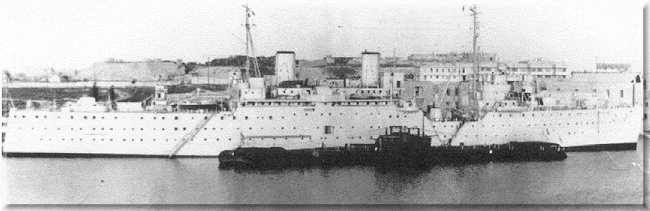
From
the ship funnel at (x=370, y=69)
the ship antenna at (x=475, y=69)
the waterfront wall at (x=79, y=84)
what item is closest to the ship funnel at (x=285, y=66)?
the ship funnel at (x=370, y=69)

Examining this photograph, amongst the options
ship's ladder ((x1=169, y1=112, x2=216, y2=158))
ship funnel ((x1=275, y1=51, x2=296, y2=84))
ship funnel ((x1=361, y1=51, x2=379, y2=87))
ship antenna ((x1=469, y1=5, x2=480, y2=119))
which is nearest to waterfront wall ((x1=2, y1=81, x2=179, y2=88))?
ship's ladder ((x1=169, y1=112, x2=216, y2=158))

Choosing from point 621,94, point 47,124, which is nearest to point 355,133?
point 47,124

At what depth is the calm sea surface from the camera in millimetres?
13250

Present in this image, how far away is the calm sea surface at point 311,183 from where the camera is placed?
13.2 meters

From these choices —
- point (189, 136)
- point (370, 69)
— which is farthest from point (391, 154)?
point (189, 136)

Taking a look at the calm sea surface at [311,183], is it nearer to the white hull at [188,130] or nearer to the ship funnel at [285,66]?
the white hull at [188,130]

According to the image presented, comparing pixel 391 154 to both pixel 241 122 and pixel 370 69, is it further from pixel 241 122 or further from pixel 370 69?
pixel 241 122

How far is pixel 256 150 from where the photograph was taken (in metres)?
16.3

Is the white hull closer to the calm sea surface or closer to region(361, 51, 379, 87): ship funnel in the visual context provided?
the calm sea surface

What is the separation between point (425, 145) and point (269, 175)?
14.6 feet

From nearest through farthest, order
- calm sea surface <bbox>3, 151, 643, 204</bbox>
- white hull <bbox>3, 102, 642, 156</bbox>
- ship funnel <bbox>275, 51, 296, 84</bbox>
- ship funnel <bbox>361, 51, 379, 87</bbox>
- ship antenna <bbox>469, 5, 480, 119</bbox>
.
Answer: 1. calm sea surface <bbox>3, 151, 643, 204</bbox>
2. white hull <bbox>3, 102, 642, 156</bbox>
3. ship antenna <bbox>469, 5, 480, 119</bbox>
4. ship funnel <bbox>275, 51, 296, 84</bbox>
5. ship funnel <bbox>361, 51, 379, 87</bbox>

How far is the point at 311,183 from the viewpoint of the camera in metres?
14.4

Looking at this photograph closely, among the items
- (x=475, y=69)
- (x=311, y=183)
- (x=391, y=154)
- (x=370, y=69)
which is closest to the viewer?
(x=311, y=183)

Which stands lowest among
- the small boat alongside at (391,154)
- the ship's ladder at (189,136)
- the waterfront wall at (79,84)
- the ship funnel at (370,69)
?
the small boat alongside at (391,154)
